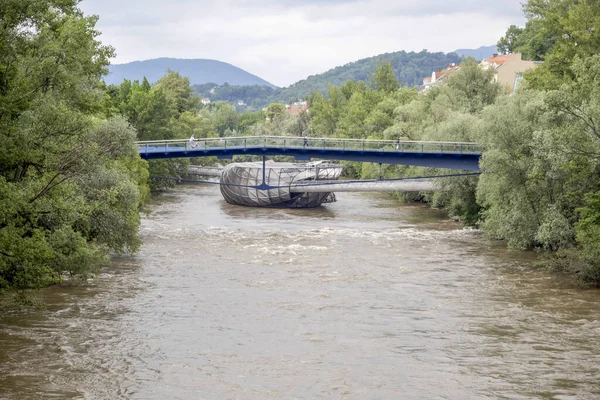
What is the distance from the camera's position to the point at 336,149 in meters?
56.1

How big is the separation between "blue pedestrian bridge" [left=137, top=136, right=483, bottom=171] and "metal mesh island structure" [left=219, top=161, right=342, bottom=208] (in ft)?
13.1

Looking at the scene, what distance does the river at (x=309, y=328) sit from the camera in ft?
60.1

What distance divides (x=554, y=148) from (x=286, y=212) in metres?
29.0

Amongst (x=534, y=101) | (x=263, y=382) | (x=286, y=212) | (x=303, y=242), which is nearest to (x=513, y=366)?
(x=263, y=382)

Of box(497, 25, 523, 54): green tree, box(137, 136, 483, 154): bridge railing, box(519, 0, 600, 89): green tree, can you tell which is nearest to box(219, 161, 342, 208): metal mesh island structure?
box(137, 136, 483, 154): bridge railing

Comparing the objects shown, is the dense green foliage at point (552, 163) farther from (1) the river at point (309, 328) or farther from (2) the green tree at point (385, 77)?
(2) the green tree at point (385, 77)

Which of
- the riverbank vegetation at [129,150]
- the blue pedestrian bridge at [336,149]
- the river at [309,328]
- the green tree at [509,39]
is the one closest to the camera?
the river at [309,328]

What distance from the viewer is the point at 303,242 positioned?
40.9m

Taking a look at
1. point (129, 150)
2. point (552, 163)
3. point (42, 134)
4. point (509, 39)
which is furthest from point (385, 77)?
point (42, 134)

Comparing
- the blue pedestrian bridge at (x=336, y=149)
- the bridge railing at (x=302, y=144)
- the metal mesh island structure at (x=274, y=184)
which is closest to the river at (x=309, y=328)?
the blue pedestrian bridge at (x=336, y=149)

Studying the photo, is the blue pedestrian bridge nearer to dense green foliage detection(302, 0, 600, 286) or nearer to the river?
dense green foliage detection(302, 0, 600, 286)

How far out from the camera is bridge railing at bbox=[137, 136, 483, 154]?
5135 cm

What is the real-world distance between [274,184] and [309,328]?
3962 cm

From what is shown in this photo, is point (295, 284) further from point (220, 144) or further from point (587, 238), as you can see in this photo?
point (220, 144)
